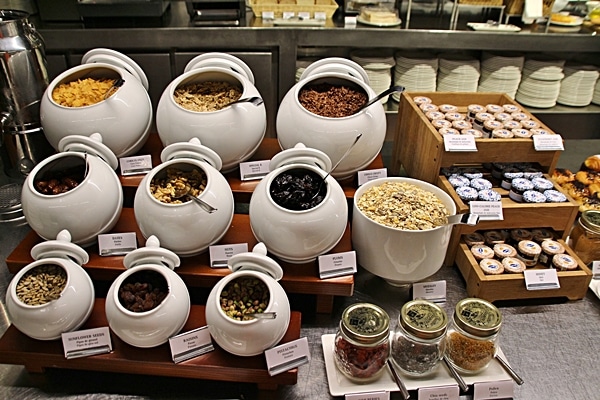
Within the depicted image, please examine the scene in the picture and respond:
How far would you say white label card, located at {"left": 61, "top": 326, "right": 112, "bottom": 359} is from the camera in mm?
1260

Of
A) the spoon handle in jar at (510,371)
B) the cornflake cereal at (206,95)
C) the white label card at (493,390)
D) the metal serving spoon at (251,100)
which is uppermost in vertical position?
the metal serving spoon at (251,100)

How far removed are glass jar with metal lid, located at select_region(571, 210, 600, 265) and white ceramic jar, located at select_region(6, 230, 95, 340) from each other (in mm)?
1599

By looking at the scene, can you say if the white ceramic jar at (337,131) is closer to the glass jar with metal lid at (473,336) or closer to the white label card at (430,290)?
the white label card at (430,290)

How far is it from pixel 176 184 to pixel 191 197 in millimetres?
100

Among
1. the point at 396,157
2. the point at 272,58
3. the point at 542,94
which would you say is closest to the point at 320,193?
the point at 396,157

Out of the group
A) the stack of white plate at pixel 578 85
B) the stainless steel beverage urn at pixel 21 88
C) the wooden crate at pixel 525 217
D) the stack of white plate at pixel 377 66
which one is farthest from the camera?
the stack of white plate at pixel 578 85

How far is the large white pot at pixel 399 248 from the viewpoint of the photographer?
54.9 inches

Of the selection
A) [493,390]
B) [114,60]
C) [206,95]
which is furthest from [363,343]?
[114,60]

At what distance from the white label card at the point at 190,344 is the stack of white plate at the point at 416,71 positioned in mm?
1859

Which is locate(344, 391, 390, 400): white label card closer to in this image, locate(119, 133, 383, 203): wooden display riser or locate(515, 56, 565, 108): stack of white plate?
locate(119, 133, 383, 203): wooden display riser

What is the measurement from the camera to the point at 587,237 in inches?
67.6

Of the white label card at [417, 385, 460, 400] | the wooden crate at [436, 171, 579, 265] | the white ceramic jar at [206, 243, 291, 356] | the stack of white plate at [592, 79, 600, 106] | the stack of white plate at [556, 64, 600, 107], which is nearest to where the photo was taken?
the white ceramic jar at [206, 243, 291, 356]

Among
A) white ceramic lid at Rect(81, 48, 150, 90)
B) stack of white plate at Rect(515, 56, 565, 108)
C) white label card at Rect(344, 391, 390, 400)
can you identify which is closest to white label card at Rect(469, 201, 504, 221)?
white label card at Rect(344, 391, 390, 400)

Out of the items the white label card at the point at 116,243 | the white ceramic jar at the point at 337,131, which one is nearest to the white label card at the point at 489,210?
the white ceramic jar at the point at 337,131
